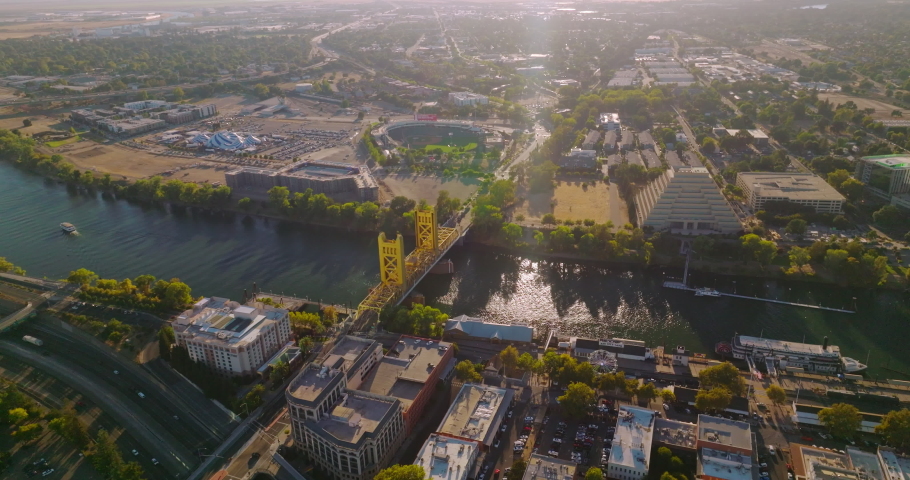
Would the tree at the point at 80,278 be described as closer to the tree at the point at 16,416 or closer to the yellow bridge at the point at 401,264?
the tree at the point at 16,416

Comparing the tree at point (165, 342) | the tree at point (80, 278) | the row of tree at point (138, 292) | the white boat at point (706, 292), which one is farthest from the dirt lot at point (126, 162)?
the white boat at point (706, 292)

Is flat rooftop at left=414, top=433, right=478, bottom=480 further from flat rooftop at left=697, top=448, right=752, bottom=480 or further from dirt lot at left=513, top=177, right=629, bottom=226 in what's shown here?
dirt lot at left=513, top=177, right=629, bottom=226

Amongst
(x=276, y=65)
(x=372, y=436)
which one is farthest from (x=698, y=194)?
(x=276, y=65)

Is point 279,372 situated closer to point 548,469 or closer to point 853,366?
point 548,469

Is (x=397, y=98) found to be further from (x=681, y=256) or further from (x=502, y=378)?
(x=502, y=378)

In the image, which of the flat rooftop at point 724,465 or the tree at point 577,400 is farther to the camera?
the tree at point 577,400

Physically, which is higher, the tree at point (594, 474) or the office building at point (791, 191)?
the tree at point (594, 474)
